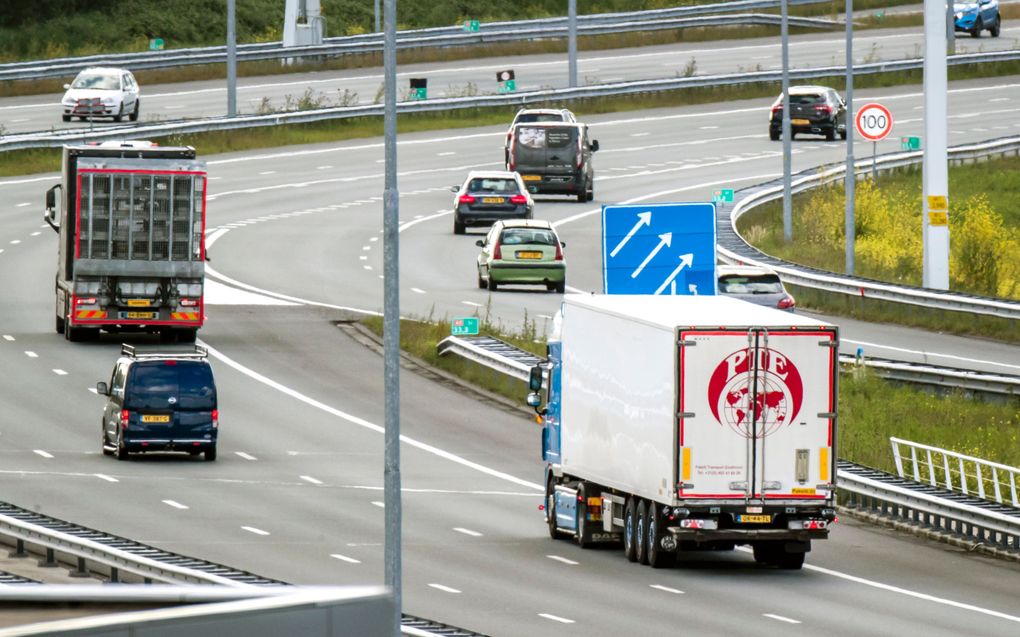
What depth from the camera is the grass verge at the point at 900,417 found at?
110 feet

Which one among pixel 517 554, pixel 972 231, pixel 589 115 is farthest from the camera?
pixel 589 115

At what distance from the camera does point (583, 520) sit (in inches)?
1053

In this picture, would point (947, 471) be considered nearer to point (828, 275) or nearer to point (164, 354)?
point (164, 354)

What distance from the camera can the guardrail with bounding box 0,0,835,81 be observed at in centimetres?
7994

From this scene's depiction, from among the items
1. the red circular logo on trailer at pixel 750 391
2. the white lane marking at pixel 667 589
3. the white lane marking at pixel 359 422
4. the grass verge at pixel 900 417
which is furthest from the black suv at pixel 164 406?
the red circular logo on trailer at pixel 750 391

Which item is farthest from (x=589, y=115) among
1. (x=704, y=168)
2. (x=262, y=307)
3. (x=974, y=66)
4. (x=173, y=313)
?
(x=173, y=313)

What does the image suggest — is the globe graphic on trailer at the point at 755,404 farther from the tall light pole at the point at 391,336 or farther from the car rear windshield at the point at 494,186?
the car rear windshield at the point at 494,186

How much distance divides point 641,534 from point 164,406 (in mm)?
10062

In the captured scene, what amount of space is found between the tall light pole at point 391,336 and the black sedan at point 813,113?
56.0m

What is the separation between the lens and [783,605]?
898 inches

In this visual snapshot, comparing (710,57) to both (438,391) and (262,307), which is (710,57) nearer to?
(262,307)

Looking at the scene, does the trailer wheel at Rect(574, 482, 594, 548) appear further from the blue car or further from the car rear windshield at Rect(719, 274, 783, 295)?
the blue car

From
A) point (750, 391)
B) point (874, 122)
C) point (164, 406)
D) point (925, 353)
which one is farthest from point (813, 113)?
point (750, 391)

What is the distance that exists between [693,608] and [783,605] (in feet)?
3.18
